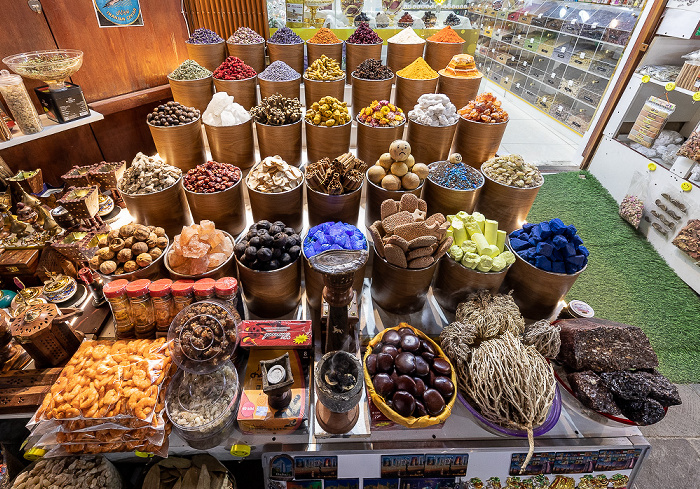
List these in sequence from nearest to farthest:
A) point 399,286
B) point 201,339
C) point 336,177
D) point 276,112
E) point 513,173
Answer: point 201,339 → point 399,286 → point 336,177 → point 513,173 → point 276,112

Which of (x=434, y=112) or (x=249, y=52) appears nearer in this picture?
(x=434, y=112)

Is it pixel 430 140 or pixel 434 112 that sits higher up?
pixel 434 112

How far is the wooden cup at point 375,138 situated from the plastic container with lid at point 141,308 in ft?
5.18

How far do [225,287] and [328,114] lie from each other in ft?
4.42

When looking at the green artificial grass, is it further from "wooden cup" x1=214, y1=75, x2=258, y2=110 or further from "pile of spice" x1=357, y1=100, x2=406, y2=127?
"wooden cup" x1=214, y1=75, x2=258, y2=110

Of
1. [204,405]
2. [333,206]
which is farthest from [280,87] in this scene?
[204,405]

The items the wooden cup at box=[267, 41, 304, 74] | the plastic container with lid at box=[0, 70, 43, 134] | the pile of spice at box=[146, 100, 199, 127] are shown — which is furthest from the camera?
the wooden cup at box=[267, 41, 304, 74]

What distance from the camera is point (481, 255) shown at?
173 centimetres

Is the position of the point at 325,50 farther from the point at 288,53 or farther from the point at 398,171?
the point at 398,171

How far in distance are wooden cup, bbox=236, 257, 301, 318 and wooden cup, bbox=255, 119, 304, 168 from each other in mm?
1003

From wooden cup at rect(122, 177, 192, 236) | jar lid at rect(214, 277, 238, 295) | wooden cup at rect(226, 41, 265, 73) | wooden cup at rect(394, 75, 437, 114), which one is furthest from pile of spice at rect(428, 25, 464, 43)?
jar lid at rect(214, 277, 238, 295)

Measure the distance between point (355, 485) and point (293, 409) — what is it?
16.7 inches

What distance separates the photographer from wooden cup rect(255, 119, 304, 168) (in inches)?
89.4

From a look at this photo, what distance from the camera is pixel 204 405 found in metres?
1.33
